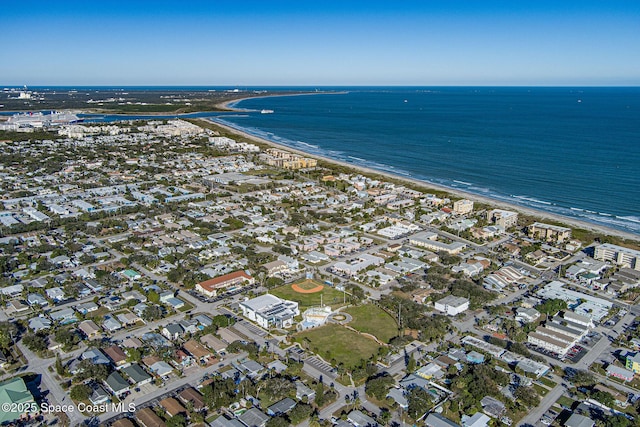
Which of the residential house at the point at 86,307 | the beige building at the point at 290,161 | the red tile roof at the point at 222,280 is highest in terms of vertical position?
the beige building at the point at 290,161

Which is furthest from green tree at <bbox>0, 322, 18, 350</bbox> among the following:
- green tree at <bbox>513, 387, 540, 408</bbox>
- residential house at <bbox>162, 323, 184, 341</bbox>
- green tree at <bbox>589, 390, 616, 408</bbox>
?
green tree at <bbox>589, 390, 616, 408</bbox>

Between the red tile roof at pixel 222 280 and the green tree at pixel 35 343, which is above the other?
the red tile roof at pixel 222 280

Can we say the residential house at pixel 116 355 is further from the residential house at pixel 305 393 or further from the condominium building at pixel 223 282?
the residential house at pixel 305 393

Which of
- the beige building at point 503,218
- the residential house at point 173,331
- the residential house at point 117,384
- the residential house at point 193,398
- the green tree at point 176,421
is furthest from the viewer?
the beige building at point 503,218

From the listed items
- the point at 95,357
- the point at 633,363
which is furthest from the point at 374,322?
the point at 95,357

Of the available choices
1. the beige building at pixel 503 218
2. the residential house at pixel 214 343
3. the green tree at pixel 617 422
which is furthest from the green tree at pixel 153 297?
the beige building at pixel 503 218

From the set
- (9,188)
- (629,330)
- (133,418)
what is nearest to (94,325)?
(133,418)

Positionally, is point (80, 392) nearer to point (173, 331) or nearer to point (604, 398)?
point (173, 331)
